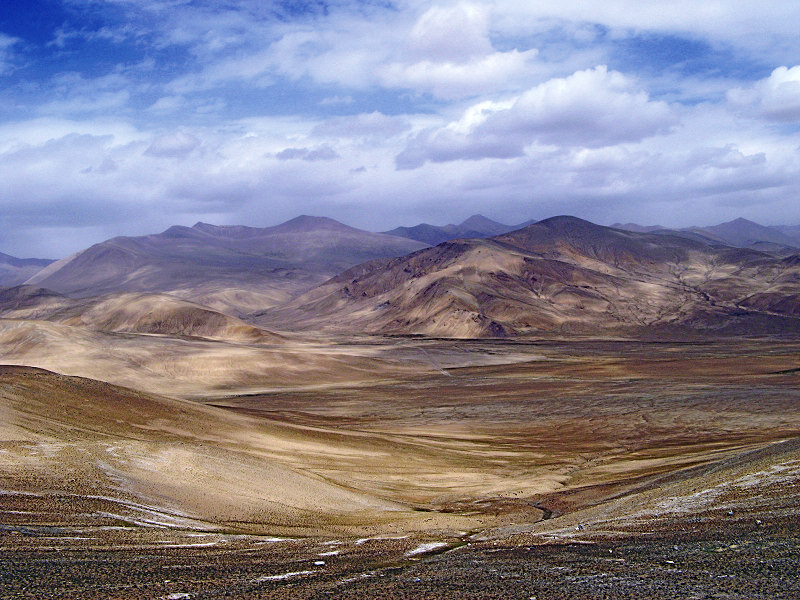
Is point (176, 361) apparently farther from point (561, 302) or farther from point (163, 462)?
point (561, 302)

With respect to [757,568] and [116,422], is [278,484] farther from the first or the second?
[757,568]

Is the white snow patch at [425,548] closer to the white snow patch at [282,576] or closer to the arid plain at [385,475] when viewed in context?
the arid plain at [385,475]

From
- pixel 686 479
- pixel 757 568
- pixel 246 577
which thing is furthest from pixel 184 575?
pixel 686 479

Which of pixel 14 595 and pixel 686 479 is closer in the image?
pixel 14 595

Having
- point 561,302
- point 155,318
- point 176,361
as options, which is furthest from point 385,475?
point 561,302

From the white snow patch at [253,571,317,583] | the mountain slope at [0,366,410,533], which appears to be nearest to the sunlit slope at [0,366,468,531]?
the mountain slope at [0,366,410,533]

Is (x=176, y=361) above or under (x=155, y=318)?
under

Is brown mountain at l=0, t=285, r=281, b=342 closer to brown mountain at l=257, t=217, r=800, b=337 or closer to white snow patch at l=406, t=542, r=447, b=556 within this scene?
brown mountain at l=257, t=217, r=800, b=337
